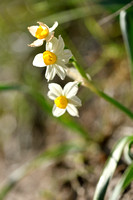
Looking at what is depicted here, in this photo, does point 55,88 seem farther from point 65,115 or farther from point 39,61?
point 65,115

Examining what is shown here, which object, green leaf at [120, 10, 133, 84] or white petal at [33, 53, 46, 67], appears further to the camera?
green leaf at [120, 10, 133, 84]

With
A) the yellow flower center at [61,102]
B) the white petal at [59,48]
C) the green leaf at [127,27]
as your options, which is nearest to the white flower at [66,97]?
the yellow flower center at [61,102]

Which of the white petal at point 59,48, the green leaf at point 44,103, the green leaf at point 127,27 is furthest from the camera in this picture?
the green leaf at point 44,103

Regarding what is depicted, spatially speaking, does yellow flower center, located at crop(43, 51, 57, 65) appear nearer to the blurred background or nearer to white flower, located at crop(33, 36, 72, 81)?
white flower, located at crop(33, 36, 72, 81)

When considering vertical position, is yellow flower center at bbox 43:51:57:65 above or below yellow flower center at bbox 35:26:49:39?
below

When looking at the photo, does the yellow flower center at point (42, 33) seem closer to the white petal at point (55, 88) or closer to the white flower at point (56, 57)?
the white flower at point (56, 57)

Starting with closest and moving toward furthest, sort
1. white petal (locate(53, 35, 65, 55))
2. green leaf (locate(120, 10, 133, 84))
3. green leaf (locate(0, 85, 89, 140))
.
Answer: white petal (locate(53, 35, 65, 55)) < green leaf (locate(120, 10, 133, 84)) < green leaf (locate(0, 85, 89, 140))

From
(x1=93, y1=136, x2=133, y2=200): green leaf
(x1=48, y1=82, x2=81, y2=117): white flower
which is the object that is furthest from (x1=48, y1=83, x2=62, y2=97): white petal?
(x1=93, y1=136, x2=133, y2=200): green leaf

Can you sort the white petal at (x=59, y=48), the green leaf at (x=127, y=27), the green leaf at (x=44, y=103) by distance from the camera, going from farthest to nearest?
the green leaf at (x=44, y=103), the green leaf at (x=127, y=27), the white petal at (x=59, y=48)
